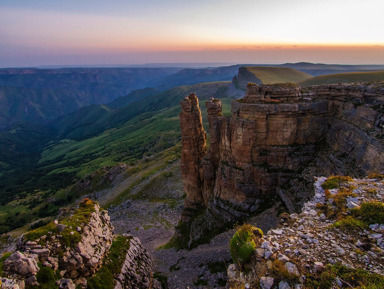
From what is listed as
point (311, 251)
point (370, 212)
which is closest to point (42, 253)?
point (311, 251)

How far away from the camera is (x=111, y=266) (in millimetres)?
25781

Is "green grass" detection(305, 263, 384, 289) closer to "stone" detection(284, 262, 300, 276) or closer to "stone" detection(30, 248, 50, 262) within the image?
"stone" detection(284, 262, 300, 276)

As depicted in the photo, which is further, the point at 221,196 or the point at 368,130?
the point at 221,196

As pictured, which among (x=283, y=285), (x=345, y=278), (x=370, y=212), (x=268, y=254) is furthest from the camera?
(x=370, y=212)

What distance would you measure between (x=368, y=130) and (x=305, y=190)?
10.1m

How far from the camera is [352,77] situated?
168 m

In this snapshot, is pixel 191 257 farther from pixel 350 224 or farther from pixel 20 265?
pixel 350 224

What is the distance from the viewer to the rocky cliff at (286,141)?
28736 millimetres

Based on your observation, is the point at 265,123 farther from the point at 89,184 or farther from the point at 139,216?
the point at 89,184

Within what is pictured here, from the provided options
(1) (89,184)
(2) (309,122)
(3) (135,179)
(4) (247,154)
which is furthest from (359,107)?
(1) (89,184)

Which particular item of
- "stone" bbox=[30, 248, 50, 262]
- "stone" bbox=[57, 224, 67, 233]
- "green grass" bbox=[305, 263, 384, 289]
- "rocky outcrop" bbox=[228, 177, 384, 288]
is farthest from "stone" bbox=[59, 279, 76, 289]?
"green grass" bbox=[305, 263, 384, 289]

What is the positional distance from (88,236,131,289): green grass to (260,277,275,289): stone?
18611 millimetres

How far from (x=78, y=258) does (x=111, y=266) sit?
488 centimetres

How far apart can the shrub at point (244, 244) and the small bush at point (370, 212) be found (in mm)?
6365
